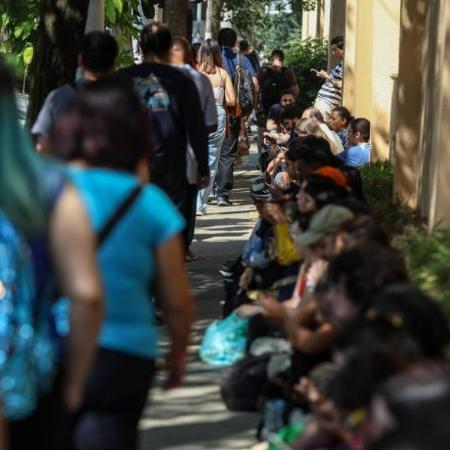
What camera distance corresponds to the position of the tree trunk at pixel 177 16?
2203 centimetres

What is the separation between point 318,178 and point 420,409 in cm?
564

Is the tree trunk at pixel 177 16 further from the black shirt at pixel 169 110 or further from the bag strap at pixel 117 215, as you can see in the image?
the bag strap at pixel 117 215

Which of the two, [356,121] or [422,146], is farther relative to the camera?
[356,121]

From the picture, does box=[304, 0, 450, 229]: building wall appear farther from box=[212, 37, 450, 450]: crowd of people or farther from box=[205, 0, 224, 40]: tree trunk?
box=[205, 0, 224, 40]: tree trunk

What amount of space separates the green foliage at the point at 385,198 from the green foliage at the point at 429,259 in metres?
0.86

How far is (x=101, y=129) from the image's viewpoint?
525cm

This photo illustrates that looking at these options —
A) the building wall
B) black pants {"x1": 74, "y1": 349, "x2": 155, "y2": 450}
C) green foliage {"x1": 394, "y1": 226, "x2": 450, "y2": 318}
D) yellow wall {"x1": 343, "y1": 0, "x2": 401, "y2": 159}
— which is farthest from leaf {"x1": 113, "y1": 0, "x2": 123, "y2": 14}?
black pants {"x1": 74, "y1": 349, "x2": 155, "y2": 450}

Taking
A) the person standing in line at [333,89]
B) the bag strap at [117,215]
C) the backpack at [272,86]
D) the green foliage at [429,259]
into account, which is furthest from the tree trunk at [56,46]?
the backpack at [272,86]

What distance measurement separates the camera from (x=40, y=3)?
12477 mm

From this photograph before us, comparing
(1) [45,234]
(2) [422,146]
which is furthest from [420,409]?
(2) [422,146]

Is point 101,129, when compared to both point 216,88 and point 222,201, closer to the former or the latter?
point 216,88

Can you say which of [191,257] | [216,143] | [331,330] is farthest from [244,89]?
[331,330]

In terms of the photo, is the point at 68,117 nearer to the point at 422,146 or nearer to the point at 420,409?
the point at 420,409

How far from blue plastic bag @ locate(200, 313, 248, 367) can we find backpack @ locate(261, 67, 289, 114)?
14.2 m
